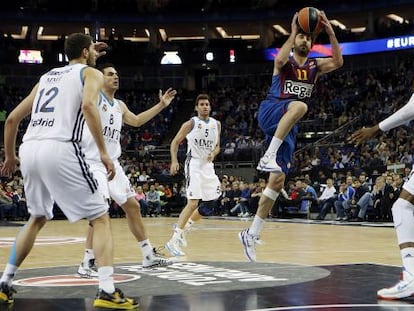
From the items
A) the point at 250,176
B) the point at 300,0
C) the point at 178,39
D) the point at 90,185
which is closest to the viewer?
the point at 90,185

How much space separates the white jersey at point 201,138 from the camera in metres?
9.55

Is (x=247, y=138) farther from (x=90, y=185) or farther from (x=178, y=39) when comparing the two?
(x=90, y=185)

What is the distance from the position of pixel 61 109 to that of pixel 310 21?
3061 mm

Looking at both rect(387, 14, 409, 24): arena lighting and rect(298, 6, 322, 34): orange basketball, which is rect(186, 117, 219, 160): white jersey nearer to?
rect(298, 6, 322, 34): orange basketball

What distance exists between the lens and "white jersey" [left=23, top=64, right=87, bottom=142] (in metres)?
4.68

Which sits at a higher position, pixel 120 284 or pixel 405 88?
pixel 405 88

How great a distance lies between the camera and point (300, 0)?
106 feet

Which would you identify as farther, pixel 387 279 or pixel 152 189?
pixel 152 189

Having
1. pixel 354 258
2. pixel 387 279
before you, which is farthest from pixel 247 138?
pixel 387 279

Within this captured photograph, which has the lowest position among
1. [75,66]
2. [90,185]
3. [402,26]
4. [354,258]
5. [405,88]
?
[354,258]

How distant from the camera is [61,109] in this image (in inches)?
185

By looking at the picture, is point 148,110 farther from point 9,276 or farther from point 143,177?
point 143,177

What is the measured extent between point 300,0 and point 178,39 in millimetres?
8196

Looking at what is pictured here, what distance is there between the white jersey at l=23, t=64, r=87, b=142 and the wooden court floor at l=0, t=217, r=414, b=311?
1128 mm
